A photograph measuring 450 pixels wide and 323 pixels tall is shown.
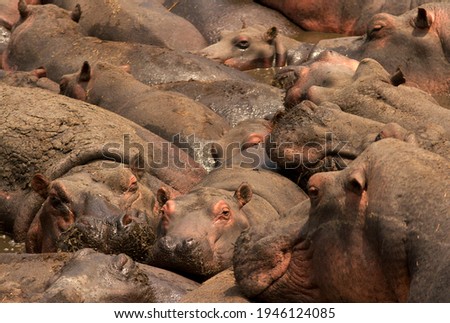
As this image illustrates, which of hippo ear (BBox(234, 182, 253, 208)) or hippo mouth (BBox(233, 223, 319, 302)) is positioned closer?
hippo mouth (BBox(233, 223, 319, 302))

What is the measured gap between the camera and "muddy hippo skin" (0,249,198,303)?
5.81m

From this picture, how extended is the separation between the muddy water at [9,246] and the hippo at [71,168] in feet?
0.21

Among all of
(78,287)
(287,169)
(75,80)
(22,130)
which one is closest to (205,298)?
(78,287)

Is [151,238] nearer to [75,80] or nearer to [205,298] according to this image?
[205,298]

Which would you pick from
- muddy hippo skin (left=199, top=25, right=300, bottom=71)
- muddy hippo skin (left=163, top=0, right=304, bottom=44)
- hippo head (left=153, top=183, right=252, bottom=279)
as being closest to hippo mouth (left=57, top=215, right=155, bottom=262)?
hippo head (left=153, top=183, right=252, bottom=279)

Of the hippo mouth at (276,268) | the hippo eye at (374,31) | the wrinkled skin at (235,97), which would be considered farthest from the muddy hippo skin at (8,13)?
the hippo mouth at (276,268)

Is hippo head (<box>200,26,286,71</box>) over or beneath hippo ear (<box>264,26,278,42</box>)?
beneath

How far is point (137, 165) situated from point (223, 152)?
909 mm

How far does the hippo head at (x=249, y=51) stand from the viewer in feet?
41.4

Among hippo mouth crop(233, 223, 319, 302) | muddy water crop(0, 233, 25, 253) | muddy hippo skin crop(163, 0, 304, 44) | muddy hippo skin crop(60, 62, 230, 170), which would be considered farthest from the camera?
muddy hippo skin crop(163, 0, 304, 44)

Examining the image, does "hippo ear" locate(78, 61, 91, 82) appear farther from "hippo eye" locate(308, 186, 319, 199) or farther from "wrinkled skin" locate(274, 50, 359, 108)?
"hippo eye" locate(308, 186, 319, 199)

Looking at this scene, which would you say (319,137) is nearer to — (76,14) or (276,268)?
(276,268)

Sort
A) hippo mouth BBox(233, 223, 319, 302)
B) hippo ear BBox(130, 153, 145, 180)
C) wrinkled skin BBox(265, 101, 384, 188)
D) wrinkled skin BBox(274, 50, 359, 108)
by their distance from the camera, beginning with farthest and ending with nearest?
wrinkled skin BBox(274, 50, 359, 108), hippo ear BBox(130, 153, 145, 180), wrinkled skin BBox(265, 101, 384, 188), hippo mouth BBox(233, 223, 319, 302)

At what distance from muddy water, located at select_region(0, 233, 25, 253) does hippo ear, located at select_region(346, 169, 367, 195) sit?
3799mm
